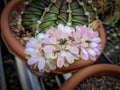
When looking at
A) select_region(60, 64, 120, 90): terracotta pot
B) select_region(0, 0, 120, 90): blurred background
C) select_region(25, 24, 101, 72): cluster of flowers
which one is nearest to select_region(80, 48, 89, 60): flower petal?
select_region(25, 24, 101, 72): cluster of flowers

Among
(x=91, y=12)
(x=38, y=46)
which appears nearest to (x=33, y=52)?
(x=38, y=46)

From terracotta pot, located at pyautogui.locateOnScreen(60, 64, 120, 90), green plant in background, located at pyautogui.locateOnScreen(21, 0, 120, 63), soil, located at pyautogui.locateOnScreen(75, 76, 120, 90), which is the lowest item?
soil, located at pyautogui.locateOnScreen(75, 76, 120, 90)

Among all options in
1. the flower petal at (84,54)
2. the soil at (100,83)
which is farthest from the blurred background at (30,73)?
the flower petal at (84,54)

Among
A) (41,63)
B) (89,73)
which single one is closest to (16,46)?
(41,63)

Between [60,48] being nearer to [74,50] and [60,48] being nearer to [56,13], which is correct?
[74,50]

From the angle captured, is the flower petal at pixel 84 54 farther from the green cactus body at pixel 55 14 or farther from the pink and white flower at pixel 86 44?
the green cactus body at pixel 55 14

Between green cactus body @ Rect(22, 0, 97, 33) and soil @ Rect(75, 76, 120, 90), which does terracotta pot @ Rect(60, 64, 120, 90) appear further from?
green cactus body @ Rect(22, 0, 97, 33)

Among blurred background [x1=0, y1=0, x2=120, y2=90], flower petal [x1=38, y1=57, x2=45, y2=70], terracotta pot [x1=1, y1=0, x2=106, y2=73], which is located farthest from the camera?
blurred background [x1=0, y1=0, x2=120, y2=90]

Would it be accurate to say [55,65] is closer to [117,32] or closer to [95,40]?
[95,40]

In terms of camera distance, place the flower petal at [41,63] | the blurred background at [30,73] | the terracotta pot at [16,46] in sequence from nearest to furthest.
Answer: the flower petal at [41,63], the terracotta pot at [16,46], the blurred background at [30,73]
